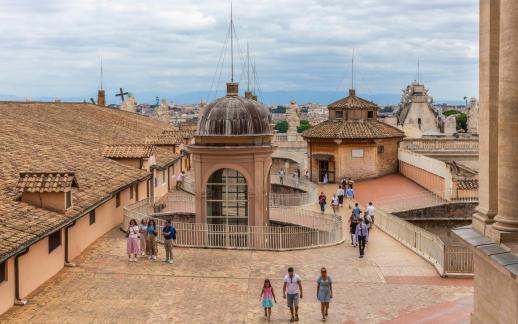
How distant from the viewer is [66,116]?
138ft

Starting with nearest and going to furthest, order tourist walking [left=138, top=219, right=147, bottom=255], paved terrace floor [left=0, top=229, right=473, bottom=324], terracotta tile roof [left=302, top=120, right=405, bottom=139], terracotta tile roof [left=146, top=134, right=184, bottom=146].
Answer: paved terrace floor [left=0, top=229, right=473, bottom=324]
tourist walking [left=138, top=219, right=147, bottom=255]
terracotta tile roof [left=146, top=134, right=184, bottom=146]
terracotta tile roof [left=302, top=120, right=405, bottom=139]

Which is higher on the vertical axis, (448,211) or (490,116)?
(490,116)

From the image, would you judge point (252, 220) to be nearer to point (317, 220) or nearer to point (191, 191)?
point (317, 220)

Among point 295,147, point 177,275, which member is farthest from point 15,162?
point 295,147

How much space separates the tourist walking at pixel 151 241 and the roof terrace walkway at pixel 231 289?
0.37 metres

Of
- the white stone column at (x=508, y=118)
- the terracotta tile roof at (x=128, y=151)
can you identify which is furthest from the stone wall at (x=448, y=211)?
the white stone column at (x=508, y=118)

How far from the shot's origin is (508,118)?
11789 mm

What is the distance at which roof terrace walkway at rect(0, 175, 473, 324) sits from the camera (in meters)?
16.2

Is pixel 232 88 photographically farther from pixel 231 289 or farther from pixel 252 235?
pixel 231 289

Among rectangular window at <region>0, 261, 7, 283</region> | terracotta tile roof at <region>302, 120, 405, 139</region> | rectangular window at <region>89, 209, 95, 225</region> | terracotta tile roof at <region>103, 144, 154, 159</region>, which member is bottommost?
rectangular window at <region>0, 261, 7, 283</region>

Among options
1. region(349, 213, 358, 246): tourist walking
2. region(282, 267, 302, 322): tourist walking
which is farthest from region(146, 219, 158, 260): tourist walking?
region(349, 213, 358, 246): tourist walking

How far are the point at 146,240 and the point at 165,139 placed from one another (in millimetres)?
23539

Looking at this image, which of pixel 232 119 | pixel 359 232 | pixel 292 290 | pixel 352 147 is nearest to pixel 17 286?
pixel 292 290

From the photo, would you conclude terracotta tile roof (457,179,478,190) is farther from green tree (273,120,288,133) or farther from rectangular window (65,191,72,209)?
green tree (273,120,288,133)
